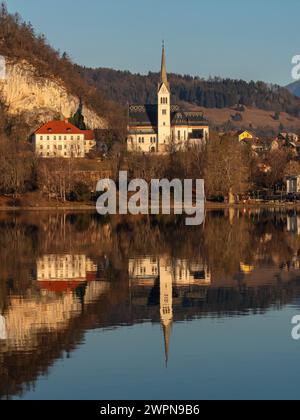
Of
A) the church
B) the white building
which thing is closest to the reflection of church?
the white building

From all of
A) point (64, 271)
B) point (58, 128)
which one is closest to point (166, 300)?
point (64, 271)

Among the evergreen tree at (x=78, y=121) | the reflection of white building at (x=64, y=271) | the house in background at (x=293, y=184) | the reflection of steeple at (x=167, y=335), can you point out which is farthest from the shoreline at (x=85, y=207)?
the reflection of steeple at (x=167, y=335)

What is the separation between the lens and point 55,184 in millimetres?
82938

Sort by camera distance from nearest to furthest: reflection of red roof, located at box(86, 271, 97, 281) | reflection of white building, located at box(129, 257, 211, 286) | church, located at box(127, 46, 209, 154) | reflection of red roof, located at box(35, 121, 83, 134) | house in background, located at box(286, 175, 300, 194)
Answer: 1. reflection of white building, located at box(129, 257, 211, 286)
2. reflection of red roof, located at box(86, 271, 97, 281)
3. house in background, located at box(286, 175, 300, 194)
4. reflection of red roof, located at box(35, 121, 83, 134)
5. church, located at box(127, 46, 209, 154)

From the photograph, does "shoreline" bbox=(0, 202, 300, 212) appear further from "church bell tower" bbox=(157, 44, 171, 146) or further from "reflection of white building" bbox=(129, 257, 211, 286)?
"reflection of white building" bbox=(129, 257, 211, 286)

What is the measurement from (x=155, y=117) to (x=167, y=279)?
319 ft

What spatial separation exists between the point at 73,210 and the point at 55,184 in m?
5.31

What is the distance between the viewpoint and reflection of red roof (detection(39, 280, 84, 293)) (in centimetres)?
2766

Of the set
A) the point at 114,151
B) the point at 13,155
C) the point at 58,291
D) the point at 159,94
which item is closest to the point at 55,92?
the point at 159,94

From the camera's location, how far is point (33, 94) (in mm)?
125375

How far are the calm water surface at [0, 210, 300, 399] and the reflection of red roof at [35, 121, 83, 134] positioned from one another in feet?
229

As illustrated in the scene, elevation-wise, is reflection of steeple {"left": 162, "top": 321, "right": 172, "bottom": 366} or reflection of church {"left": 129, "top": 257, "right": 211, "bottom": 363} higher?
reflection of church {"left": 129, "top": 257, "right": 211, "bottom": 363}

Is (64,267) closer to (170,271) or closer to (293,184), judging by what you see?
(170,271)

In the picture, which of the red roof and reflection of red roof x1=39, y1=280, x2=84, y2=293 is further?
the red roof
